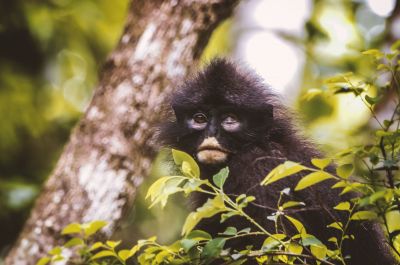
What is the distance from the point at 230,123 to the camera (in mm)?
3557

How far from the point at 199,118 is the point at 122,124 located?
1.56 feet

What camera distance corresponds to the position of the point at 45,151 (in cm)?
614

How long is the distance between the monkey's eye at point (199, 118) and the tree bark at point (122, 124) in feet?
0.80

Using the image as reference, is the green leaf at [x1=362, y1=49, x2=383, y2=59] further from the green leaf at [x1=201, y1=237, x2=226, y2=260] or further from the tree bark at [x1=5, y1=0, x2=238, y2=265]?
the tree bark at [x1=5, y1=0, x2=238, y2=265]

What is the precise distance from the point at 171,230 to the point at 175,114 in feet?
9.50

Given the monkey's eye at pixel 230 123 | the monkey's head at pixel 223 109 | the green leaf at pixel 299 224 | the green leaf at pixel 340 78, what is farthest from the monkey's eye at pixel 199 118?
the green leaf at pixel 299 224

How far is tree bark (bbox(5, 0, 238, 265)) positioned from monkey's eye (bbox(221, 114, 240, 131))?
0.43 meters

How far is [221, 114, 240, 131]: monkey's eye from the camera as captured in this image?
3.51m

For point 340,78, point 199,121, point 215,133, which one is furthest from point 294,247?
point 199,121

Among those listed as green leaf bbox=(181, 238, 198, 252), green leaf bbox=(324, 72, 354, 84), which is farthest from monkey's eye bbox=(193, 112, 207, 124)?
green leaf bbox=(181, 238, 198, 252)

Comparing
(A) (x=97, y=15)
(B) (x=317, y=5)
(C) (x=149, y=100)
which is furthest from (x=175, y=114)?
(B) (x=317, y=5)

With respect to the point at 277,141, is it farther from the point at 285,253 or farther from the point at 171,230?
the point at 171,230

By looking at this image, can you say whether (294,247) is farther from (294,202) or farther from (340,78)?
(340,78)

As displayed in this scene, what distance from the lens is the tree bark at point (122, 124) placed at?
350 centimetres
